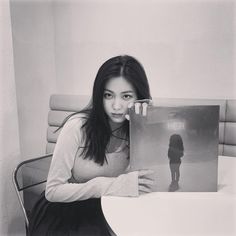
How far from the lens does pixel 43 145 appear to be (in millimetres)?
681

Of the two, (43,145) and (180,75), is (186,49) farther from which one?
(43,145)

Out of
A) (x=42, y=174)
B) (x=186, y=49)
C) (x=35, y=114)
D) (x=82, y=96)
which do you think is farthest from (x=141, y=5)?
(x=42, y=174)

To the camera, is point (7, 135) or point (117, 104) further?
point (7, 135)

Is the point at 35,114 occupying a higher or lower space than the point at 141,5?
lower

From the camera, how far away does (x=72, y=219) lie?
0.62 meters

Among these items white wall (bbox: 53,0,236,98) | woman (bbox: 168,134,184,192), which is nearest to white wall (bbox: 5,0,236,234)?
white wall (bbox: 53,0,236,98)

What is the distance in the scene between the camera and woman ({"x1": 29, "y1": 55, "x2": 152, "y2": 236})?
1.93ft

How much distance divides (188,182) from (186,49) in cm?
29

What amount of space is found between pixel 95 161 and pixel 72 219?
5.4 inches

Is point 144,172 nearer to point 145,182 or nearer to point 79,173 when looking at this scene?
point 145,182

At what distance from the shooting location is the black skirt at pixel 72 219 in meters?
0.61

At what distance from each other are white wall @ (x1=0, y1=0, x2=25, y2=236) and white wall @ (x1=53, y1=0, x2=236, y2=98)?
0.44 feet

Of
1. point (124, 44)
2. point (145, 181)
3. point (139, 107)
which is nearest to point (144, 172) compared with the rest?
point (145, 181)

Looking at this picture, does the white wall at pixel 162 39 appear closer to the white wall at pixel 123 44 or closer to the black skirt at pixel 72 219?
the white wall at pixel 123 44
